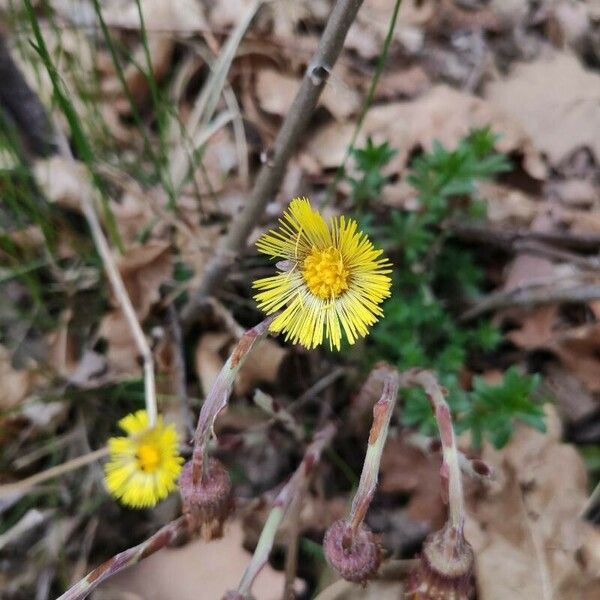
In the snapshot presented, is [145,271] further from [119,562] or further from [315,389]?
[119,562]

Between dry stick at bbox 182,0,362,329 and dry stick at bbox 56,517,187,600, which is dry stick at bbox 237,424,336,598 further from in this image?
dry stick at bbox 182,0,362,329

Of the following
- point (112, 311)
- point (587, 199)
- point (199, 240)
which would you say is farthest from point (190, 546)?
point (587, 199)

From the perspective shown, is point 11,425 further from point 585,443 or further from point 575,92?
point 575,92

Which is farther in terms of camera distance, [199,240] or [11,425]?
[199,240]

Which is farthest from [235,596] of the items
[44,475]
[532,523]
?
[532,523]

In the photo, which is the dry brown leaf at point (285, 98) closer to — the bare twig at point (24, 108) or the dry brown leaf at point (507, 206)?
the dry brown leaf at point (507, 206)

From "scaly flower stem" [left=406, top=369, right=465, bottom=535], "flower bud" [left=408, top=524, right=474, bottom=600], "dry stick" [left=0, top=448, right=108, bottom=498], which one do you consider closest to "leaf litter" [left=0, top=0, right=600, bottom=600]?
"dry stick" [left=0, top=448, right=108, bottom=498]

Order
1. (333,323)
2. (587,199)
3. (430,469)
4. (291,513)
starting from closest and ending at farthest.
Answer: (333,323)
(291,513)
(430,469)
(587,199)
